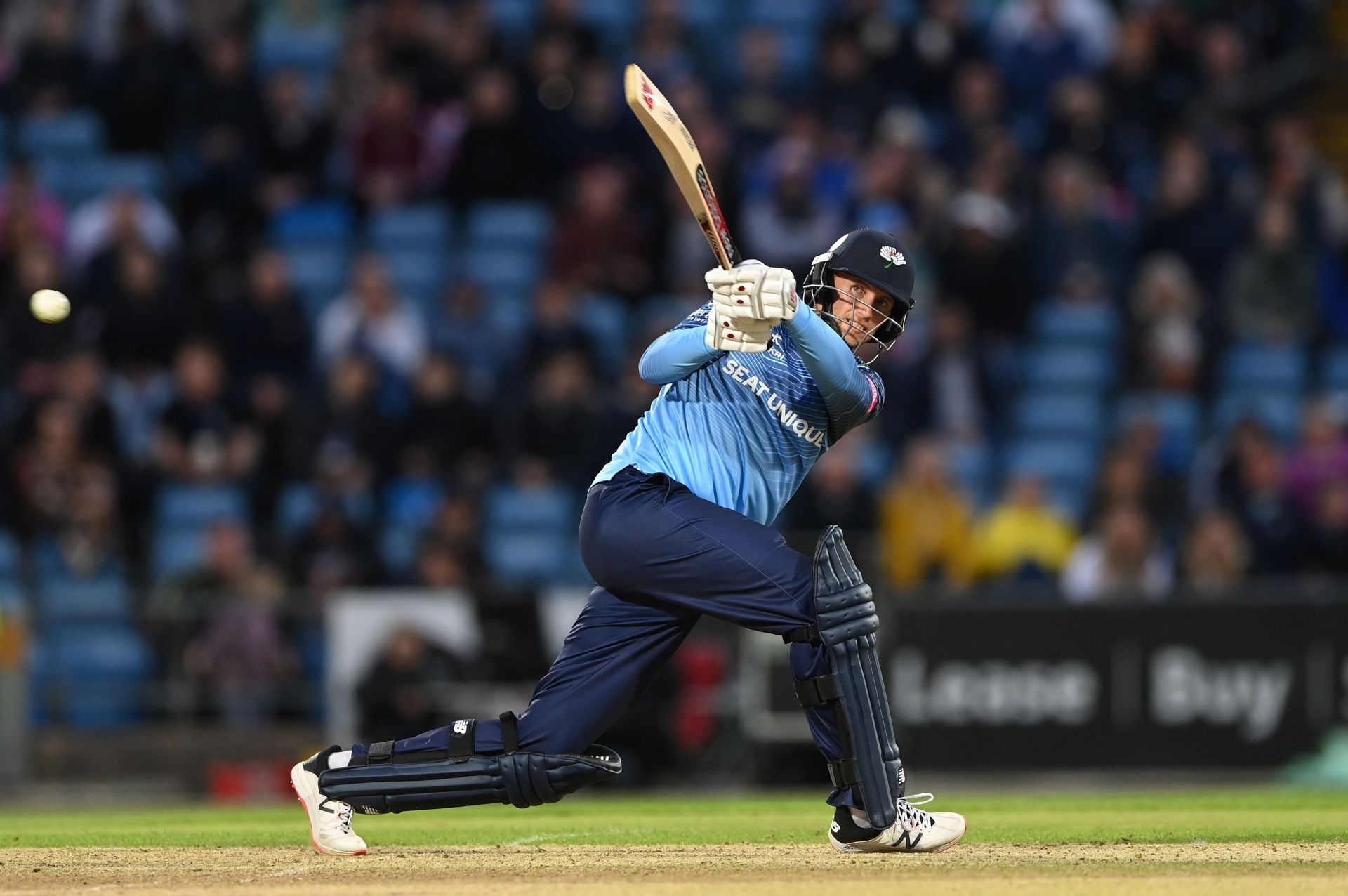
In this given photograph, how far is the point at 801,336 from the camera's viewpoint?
6691mm

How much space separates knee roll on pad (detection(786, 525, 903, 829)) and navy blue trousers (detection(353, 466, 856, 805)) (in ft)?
0.18

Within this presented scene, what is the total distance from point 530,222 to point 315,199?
185 centimetres

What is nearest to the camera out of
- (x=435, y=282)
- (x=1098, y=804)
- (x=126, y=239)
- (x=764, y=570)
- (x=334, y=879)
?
(x=334, y=879)

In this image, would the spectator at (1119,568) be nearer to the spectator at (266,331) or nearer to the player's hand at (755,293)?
the spectator at (266,331)

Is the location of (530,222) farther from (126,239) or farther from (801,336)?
(801,336)

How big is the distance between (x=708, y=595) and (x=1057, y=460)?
9842mm

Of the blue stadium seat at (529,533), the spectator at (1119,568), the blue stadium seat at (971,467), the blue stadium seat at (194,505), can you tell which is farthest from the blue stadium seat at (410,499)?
the spectator at (1119,568)

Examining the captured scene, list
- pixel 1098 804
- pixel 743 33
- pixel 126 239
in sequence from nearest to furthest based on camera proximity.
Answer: pixel 1098 804
pixel 126 239
pixel 743 33

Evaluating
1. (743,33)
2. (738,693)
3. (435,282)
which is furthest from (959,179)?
(738,693)

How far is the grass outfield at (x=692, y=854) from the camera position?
20.4 feet

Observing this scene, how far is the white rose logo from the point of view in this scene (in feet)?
24.0

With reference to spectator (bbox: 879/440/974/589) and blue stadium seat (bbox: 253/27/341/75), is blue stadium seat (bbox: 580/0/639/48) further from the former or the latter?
spectator (bbox: 879/440/974/589)

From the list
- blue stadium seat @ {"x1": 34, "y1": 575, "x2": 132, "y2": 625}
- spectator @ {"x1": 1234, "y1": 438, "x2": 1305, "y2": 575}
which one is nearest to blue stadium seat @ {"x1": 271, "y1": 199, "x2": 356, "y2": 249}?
blue stadium seat @ {"x1": 34, "y1": 575, "x2": 132, "y2": 625}

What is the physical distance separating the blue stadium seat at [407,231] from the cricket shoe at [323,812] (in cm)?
1045
